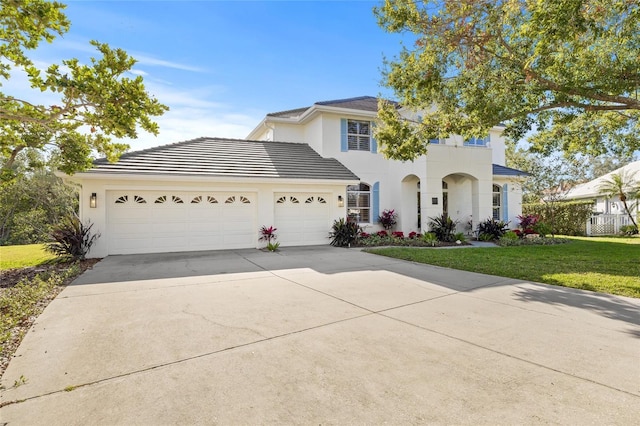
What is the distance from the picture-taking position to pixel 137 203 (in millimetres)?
11164

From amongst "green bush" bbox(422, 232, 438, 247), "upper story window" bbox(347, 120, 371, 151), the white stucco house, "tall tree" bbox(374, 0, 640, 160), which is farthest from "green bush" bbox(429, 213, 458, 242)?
"upper story window" bbox(347, 120, 371, 151)

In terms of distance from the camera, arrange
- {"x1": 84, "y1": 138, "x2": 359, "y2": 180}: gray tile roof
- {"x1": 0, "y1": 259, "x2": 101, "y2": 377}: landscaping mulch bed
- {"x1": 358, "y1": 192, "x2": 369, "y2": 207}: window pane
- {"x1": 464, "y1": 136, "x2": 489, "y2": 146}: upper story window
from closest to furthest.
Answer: {"x1": 0, "y1": 259, "x2": 101, "y2": 377}: landscaping mulch bed < {"x1": 84, "y1": 138, "x2": 359, "y2": 180}: gray tile roof < {"x1": 358, "y1": 192, "x2": 369, "y2": 207}: window pane < {"x1": 464, "y1": 136, "x2": 489, "y2": 146}: upper story window

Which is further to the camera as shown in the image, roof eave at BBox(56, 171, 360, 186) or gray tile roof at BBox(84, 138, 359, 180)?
gray tile roof at BBox(84, 138, 359, 180)

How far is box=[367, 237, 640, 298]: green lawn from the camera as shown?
678cm

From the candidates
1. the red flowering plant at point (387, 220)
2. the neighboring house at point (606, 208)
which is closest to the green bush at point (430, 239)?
the red flowering plant at point (387, 220)

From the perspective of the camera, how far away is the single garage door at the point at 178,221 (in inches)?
432

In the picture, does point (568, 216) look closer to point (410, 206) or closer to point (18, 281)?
point (410, 206)

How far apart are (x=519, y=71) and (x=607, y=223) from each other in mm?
17445

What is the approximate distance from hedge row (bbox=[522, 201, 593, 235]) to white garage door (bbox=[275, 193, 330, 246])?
48.0 ft

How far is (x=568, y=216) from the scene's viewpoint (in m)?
19.3

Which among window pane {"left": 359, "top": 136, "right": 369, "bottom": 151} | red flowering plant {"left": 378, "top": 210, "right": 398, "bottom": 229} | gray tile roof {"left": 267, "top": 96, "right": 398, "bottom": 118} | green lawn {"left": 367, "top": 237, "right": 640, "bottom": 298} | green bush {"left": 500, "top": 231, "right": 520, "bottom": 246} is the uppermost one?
gray tile roof {"left": 267, "top": 96, "right": 398, "bottom": 118}

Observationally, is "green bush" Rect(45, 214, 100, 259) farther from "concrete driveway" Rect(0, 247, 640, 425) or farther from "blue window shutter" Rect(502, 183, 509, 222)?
"blue window shutter" Rect(502, 183, 509, 222)

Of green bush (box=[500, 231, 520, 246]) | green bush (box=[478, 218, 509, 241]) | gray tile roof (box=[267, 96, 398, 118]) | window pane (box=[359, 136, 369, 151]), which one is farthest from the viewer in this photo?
gray tile roof (box=[267, 96, 398, 118])

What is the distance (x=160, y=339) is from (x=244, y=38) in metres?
9.89
